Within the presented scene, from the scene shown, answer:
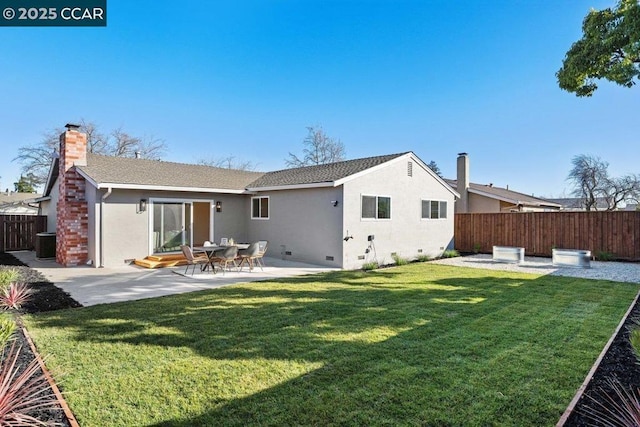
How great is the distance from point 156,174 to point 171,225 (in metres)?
2.18

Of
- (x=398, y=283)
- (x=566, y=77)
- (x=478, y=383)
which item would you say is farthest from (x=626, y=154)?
(x=478, y=383)

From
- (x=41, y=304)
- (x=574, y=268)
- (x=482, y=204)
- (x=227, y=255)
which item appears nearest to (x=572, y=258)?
(x=574, y=268)

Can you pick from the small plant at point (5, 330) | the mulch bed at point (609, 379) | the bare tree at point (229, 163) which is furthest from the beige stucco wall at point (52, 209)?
the bare tree at point (229, 163)

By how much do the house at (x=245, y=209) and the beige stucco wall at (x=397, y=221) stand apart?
0.04 meters

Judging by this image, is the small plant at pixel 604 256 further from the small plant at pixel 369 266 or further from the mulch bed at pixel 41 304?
the mulch bed at pixel 41 304

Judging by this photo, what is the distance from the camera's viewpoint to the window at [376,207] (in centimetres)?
1279

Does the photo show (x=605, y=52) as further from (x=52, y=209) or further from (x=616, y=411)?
(x=52, y=209)

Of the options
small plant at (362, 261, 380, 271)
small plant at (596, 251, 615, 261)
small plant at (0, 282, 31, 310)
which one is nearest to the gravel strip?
small plant at (596, 251, 615, 261)

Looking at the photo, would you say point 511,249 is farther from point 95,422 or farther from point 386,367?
point 95,422

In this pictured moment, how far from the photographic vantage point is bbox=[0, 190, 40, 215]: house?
29.9 metres

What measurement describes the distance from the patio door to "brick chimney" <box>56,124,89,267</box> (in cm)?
235

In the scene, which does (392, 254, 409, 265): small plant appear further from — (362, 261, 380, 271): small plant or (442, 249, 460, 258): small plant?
(442, 249, 460, 258): small plant

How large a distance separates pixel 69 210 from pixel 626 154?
3363 centimetres

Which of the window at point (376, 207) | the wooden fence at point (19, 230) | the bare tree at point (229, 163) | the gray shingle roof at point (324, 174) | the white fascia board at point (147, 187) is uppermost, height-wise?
the bare tree at point (229, 163)
